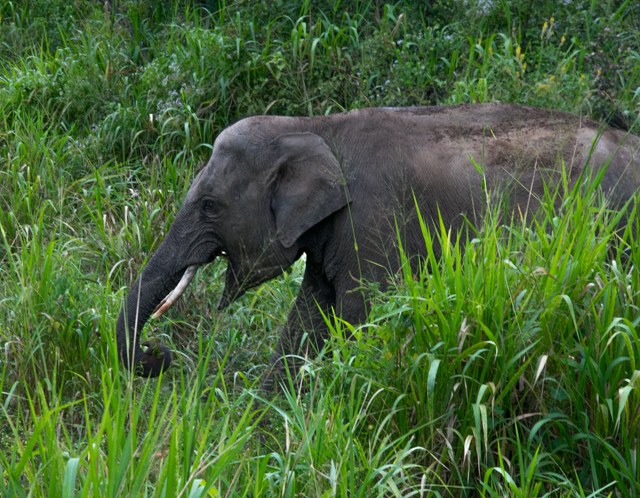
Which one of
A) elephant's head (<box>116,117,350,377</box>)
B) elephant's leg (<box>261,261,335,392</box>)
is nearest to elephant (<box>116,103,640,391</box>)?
elephant's head (<box>116,117,350,377</box>)

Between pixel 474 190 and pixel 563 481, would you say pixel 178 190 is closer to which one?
pixel 474 190

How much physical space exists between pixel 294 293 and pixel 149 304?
4.11 feet

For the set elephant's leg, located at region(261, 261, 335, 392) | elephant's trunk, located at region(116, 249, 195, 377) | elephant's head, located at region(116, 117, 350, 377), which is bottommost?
elephant's leg, located at region(261, 261, 335, 392)

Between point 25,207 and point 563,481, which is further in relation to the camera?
point 25,207

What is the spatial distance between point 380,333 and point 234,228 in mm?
1393

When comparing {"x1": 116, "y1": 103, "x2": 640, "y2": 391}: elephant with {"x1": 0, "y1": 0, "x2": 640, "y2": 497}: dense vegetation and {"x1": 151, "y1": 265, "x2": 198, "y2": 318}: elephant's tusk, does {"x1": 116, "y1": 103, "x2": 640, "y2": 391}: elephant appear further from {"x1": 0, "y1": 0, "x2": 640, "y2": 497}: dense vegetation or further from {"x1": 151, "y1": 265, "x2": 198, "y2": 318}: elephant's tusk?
{"x1": 0, "y1": 0, "x2": 640, "y2": 497}: dense vegetation

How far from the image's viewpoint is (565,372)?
2.72m

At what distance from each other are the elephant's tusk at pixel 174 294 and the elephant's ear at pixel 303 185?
1.69 ft

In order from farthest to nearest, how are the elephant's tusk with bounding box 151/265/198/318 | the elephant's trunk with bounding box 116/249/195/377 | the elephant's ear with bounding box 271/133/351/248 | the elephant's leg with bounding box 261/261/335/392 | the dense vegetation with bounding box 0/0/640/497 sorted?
the elephant's leg with bounding box 261/261/335/392, the elephant's tusk with bounding box 151/265/198/318, the elephant's ear with bounding box 271/133/351/248, the elephant's trunk with bounding box 116/249/195/377, the dense vegetation with bounding box 0/0/640/497

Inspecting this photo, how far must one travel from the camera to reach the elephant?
385cm

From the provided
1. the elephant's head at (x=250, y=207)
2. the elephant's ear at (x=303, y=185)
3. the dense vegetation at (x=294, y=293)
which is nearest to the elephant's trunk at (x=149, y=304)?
the elephant's head at (x=250, y=207)

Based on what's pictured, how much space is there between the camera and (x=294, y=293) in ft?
Result: 16.7

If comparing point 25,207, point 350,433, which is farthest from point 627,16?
point 350,433

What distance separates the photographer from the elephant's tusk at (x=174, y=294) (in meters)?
4.04
